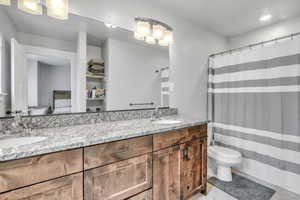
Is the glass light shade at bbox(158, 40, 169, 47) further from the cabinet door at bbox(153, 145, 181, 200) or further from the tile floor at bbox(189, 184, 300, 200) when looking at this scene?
the tile floor at bbox(189, 184, 300, 200)

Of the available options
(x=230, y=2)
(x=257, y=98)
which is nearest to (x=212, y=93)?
(x=257, y=98)

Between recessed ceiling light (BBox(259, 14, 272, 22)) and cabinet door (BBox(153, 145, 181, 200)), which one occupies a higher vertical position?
recessed ceiling light (BBox(259, 14, 272, 22))

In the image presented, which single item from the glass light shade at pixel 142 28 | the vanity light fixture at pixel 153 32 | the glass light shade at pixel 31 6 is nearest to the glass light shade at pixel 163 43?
the vanity light fixture at pixel 153 32

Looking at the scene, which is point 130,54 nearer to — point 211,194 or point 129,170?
point 129,170

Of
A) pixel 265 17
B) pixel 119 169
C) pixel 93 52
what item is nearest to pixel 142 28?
pixel 93 52

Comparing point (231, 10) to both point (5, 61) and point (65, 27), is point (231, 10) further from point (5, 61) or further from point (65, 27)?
point (5, 61)

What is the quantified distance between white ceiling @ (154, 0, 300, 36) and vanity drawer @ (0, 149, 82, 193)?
6.64 feet

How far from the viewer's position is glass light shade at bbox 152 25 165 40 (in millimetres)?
1920

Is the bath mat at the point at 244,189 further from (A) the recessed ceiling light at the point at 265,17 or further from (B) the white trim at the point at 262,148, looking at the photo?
(A) the recessed ceiling light at the point at 265,17

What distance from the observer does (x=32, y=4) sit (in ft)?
3.98

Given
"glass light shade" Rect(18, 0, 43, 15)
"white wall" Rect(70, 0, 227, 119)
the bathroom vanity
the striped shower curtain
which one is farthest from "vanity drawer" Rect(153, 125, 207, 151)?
"glass light shade" Rect(18, 0, 43, 15)

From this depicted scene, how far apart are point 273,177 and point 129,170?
196 centimetres

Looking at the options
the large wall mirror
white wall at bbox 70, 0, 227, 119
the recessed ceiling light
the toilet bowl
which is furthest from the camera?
→ the recessed ceiling light

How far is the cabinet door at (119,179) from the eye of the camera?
3.10ft
